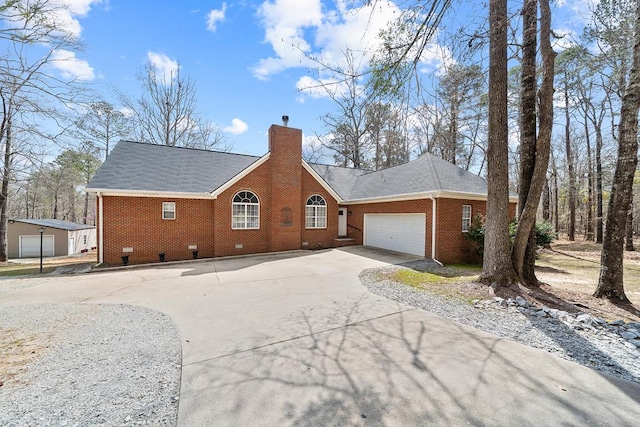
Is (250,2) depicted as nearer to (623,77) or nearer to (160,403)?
(160,403)

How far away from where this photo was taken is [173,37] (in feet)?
33.5

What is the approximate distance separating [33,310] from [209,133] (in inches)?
937

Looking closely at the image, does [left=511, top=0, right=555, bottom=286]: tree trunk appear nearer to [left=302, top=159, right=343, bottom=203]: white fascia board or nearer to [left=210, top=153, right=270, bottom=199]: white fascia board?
[left=302, top=159, right=343, bottom=203]: white fascia board

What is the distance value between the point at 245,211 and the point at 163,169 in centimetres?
442

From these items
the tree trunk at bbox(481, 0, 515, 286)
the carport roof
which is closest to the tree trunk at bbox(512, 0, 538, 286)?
the tree trunk at bbox(481, 0, 515, 286)

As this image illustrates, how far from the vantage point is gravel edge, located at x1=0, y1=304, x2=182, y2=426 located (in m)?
2.52

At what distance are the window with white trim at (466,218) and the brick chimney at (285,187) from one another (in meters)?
7.94

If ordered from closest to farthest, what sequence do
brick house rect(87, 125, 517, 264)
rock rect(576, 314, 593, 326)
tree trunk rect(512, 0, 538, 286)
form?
rock rect(576, 314, 593, 326) → tree trunk rect(512, 0, 538, 286) → brick house rect(87, 125, 517, 264)

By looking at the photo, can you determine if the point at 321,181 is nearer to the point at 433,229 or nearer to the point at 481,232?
the point at 433,229

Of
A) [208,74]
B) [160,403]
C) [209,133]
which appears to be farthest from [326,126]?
[160,403]

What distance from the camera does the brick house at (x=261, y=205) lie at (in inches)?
448

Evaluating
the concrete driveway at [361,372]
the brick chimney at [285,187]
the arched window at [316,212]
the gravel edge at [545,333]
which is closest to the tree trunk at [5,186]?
the concrete driveway at [361,372]

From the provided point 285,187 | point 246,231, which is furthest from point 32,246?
point 285,187

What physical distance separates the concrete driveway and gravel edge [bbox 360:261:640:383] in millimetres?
294
